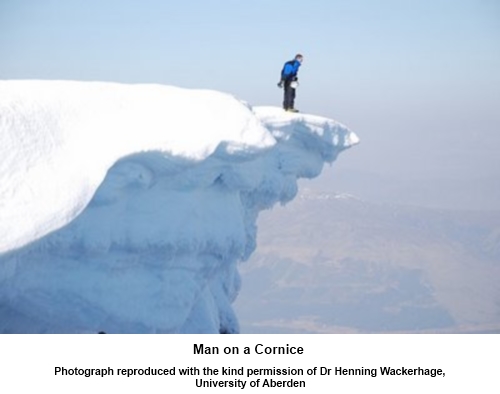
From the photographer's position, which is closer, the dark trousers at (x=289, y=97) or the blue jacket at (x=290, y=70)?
the blue jacket at (x=290, y=70)

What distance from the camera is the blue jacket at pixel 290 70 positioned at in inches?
797

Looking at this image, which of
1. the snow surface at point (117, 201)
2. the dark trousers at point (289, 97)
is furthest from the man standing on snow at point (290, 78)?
the snow surface at point (117, 201)

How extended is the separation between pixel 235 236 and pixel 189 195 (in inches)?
76.5

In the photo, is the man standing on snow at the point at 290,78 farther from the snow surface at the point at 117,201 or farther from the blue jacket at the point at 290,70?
the snow surface at the point at 117,201

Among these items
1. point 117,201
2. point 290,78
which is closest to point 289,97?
point 290,78

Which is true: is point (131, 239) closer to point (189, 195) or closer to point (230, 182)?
point (189, 195)

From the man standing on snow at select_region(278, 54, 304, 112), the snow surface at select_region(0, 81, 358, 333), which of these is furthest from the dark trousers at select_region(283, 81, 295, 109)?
the snow surface at select_region(0, 81, 358, 333)

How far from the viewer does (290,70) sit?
2025 cm

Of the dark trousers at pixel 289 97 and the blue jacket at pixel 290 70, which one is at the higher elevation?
the blue jacket at pixel 290 70

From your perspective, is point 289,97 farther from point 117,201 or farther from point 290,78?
point 117,201

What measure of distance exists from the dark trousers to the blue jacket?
0.56ft

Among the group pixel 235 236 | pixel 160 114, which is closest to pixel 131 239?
pixel 160 114

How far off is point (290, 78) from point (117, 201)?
8.18 m

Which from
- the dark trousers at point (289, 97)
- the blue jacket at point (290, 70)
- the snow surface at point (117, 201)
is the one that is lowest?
the snow surface at point (117, 201)
